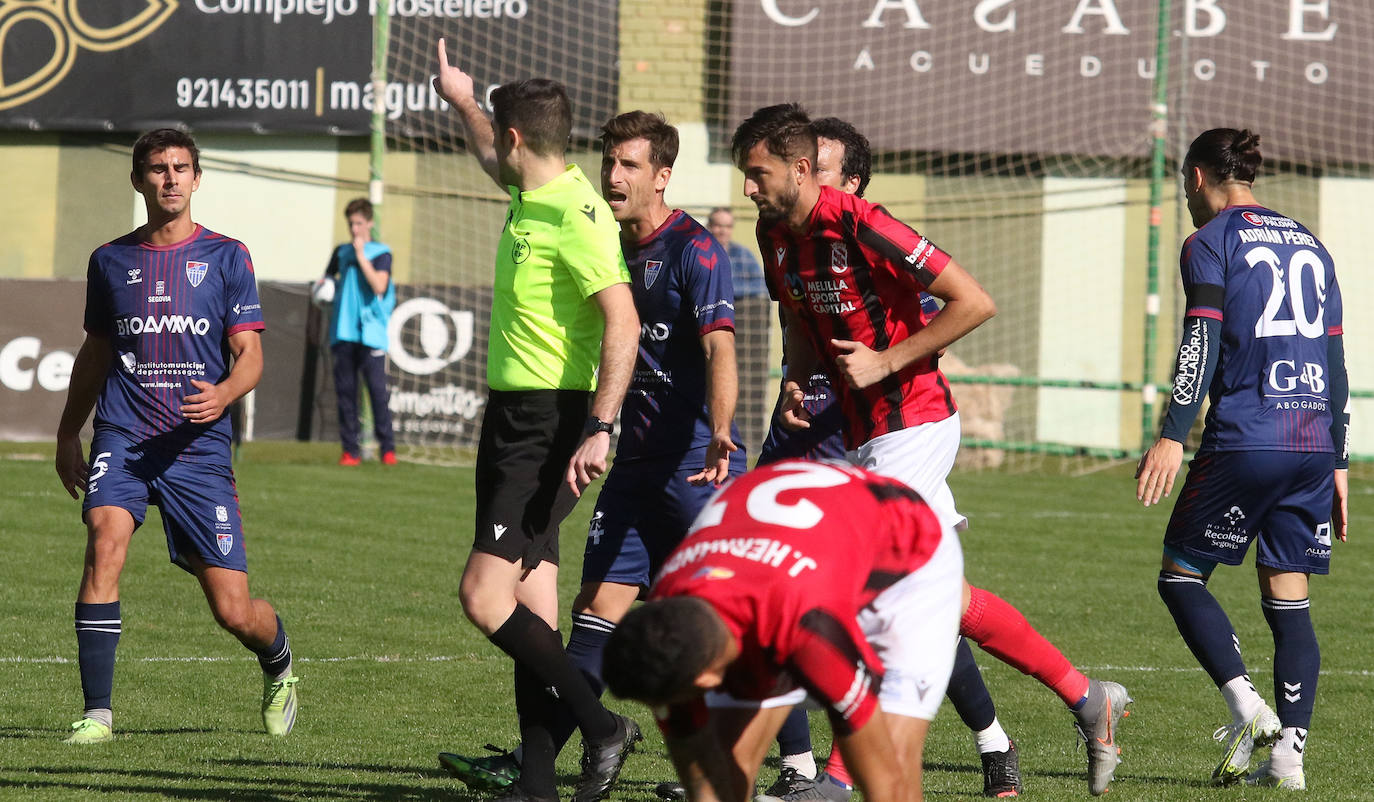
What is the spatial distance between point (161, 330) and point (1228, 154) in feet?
11.3

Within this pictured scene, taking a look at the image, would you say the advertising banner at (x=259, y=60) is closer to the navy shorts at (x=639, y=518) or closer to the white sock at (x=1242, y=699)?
the navy shorts at (x=639, y=518)

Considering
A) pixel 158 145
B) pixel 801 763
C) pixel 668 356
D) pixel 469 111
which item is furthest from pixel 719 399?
pixel 158 145

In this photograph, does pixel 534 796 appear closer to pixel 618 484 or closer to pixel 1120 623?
pixel 618 484

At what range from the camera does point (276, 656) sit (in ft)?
18.3

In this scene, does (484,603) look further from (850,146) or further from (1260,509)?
(1260,509)

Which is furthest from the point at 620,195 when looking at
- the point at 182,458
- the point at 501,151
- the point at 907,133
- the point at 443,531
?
the point at 907,133

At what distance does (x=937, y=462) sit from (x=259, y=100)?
14.8m

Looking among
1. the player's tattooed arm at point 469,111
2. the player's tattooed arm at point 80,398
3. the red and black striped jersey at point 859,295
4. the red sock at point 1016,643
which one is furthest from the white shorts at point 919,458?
the player's tattooed arm at point 80,398

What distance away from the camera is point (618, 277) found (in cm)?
458

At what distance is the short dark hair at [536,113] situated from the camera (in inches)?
181

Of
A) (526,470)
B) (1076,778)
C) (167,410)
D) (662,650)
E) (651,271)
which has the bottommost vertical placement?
(1076,778)

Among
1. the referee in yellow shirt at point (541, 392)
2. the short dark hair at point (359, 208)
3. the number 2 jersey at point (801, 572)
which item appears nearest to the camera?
the number 2 jersey at point (801, 572)

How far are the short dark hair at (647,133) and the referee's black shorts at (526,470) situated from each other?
90cm

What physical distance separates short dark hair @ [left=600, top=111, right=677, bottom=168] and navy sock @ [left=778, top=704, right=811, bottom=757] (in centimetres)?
172
